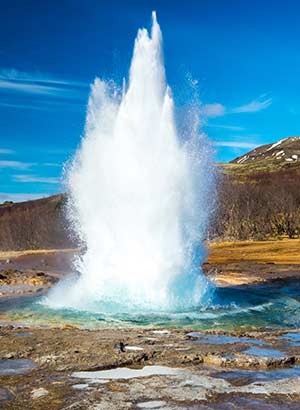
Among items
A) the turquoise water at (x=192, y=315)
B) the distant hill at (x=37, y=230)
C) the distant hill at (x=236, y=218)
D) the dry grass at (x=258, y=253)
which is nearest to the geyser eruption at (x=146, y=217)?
the turquoise water at (x=192, y=315)

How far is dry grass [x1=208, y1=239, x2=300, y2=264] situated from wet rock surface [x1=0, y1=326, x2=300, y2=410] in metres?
32.1

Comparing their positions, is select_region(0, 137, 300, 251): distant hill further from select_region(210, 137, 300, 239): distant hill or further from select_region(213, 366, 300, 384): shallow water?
select_region(213, 366, 300, 384): shallow water

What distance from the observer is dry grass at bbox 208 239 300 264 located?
46.5 metres

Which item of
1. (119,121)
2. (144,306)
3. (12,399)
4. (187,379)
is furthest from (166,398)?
(119,121)

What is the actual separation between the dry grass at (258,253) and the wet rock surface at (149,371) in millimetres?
32146

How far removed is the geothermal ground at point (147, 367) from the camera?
7688mm

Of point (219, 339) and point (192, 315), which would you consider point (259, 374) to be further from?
point (192, 315)

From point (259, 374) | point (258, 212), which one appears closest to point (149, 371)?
point (259, 374)

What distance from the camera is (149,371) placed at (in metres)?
9.41

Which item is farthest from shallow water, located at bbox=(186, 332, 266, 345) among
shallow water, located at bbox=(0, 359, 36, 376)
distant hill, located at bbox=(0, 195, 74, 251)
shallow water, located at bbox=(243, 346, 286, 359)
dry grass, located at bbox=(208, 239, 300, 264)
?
distant hill, located at bbox=(0, 195, 74, 251)

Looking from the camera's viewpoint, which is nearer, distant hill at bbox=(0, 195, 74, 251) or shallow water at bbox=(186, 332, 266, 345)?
shallow water at bbox=(186, 332, 266, 345)

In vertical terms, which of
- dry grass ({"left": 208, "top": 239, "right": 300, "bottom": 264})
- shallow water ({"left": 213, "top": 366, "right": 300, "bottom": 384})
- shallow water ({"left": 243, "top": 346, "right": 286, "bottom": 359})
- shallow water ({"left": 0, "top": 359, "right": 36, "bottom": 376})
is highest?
dry grass ({"left": 208, "top": 239, "right": 300, "bottom": 264})

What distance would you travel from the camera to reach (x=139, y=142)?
19688mm

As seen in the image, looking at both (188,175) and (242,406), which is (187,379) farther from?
(188,175)
